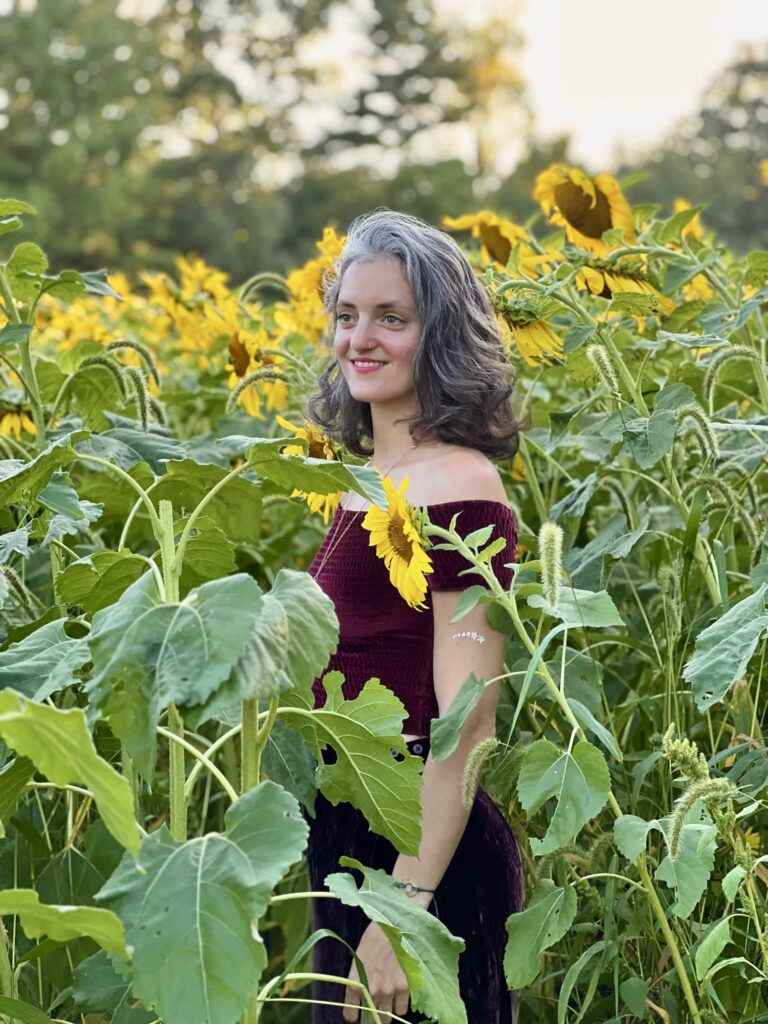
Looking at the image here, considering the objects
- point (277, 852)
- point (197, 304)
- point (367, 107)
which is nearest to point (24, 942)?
point (277, 852)

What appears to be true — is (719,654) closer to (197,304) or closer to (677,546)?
(677,546)

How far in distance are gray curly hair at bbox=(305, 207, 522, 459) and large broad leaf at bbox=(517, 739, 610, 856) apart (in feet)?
1.92

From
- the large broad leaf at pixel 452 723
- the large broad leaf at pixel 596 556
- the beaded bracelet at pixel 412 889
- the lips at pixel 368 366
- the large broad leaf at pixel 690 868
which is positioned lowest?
the beaded bracelet at pixel 412 889

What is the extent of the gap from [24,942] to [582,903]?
79cm

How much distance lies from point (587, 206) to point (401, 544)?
1.10m

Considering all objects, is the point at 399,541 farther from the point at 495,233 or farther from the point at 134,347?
the point at 495,233

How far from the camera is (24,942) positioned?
2188 mm

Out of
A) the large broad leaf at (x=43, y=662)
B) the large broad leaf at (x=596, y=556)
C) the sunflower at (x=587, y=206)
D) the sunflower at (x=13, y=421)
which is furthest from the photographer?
the sunflower at (x=13, y=421)

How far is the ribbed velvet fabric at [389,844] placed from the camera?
2.00m

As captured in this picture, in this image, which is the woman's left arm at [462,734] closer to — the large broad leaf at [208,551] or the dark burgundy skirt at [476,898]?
the dark burgundy skirt at [476,898]

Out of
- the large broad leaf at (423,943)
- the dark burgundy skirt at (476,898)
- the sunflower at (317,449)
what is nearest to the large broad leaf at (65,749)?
the large broad leaf at (423,943)

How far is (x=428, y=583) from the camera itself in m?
1.99

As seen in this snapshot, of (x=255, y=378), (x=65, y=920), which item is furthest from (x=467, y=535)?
(x=65, y=920)

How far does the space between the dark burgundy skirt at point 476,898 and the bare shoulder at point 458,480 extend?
33 centimetres
